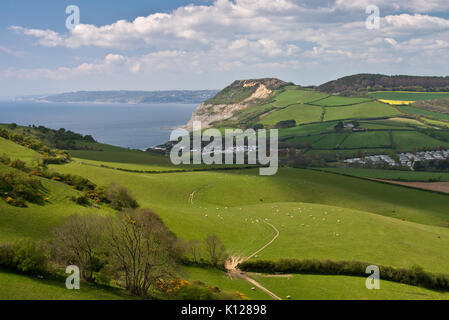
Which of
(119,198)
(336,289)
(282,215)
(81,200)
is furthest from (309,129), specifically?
(336,289)

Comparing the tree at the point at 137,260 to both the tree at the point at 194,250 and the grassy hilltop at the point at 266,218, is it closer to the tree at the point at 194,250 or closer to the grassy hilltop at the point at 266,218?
the grassy hilltop at the point at 266,218

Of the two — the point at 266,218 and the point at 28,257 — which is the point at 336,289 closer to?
the point at 266,218

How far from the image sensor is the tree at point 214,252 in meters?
36.8

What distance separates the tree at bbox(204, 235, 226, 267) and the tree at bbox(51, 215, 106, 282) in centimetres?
1186

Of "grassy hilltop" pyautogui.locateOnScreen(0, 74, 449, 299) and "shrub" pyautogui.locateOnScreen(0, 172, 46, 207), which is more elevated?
"shrub" pyautogui.locateOnScreen(0, 172, 46, 207)

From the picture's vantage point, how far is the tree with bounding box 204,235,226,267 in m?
36.8

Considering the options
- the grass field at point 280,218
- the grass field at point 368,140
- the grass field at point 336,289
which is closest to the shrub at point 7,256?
the grass field at point 280,218

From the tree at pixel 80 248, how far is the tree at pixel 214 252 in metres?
11.9

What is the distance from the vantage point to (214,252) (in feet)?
120

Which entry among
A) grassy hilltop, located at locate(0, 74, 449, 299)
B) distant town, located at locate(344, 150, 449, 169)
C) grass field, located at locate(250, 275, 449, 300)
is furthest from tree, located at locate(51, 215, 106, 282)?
distant town, located at locate(344, 150, 449, 169)

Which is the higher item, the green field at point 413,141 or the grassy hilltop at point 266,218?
the green field at point 413,141

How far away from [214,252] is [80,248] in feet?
47.6

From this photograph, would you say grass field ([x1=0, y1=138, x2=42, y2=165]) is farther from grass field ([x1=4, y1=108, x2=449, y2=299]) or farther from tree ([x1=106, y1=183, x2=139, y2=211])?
tree ([x1=106, y1=183, x2=139, y2=211])
